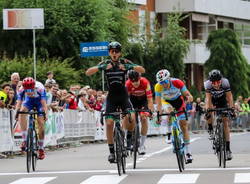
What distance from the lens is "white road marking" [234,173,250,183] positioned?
15.4 meters

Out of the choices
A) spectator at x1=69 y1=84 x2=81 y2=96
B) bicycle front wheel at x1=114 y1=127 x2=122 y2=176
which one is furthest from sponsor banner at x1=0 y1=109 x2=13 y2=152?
bicycle front wheel at x1=114 y1=127 x2=122 y2=176

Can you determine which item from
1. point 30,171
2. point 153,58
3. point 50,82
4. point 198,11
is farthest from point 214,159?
point 198,11

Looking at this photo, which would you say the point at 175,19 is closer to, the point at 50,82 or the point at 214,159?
the point at 50,82

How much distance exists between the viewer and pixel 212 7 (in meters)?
67.9

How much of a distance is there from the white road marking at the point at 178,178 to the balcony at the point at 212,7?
138 ft

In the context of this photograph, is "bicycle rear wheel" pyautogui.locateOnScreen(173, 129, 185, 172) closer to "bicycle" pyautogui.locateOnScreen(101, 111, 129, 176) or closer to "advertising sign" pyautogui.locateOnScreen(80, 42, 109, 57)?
"bicycle" pyautogui.locateOnScreen(101, 111, 129, 176)

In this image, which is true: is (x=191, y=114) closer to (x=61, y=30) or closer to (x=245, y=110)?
(x=245, y=110)

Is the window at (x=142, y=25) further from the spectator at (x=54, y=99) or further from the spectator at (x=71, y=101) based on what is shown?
the spectator at (x=54, y=99)

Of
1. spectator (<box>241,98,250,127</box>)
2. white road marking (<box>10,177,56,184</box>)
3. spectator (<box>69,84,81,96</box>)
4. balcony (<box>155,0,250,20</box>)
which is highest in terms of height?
balcony (<box>155,0,250,20</box>)

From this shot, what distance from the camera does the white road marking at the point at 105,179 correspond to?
52.2ft

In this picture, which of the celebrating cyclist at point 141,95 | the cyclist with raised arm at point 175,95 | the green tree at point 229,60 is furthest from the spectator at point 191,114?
the cyclist with raised arm at point 175,95

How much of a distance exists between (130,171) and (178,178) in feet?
5.79

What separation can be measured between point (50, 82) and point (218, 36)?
107ft

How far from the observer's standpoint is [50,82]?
90.9 ft
